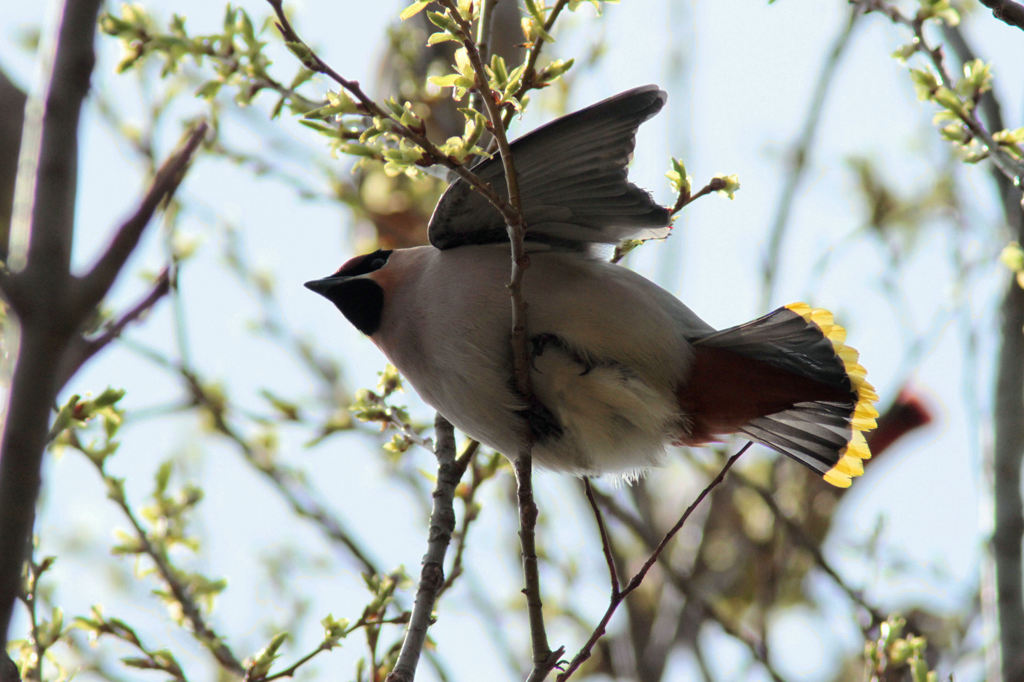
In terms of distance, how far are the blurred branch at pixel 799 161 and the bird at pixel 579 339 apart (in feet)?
7.38

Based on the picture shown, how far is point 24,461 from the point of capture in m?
1.43

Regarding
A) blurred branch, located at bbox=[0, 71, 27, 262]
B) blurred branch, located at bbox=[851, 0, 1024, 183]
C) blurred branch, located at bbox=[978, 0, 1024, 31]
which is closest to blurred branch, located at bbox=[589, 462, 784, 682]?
blurred branch, located at bbox=[851, 0, 1024, 183]

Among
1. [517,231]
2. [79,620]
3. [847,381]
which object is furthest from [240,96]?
[847,381]

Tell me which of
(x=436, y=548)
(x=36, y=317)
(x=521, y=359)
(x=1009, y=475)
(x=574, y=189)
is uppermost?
(x=574, y=189)

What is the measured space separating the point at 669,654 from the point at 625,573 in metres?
1.19

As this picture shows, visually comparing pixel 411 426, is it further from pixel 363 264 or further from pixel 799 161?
pixel 799 161

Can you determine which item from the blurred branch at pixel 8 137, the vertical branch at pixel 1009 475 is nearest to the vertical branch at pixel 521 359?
the vertical branch at pixel 1009 475

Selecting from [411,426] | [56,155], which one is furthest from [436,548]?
[56,155]

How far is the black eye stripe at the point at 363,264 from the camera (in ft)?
15.4

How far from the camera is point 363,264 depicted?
4711 mm

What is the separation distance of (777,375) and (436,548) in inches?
55.7

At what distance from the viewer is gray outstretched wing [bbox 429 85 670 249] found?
364 centimetres

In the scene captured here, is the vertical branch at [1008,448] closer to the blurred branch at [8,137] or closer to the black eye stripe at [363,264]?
the black eye stripe at [363,264]

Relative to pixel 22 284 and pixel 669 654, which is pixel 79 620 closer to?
pixel 22 284
